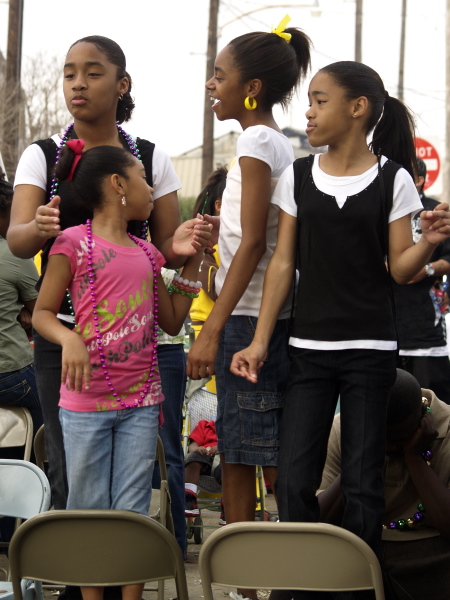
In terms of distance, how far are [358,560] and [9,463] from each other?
1.59m

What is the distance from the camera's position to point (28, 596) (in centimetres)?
298

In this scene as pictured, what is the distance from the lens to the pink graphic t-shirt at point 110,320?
10.5 feet

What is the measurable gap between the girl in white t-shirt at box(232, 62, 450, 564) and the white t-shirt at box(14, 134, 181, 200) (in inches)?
22.9

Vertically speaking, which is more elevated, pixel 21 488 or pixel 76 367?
pixel 76 367

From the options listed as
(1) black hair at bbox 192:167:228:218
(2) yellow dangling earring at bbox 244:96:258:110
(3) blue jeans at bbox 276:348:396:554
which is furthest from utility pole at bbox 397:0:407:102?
(3) blue jeans at bbox 276:348:396:554

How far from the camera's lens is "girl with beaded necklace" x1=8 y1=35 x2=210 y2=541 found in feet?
11.1

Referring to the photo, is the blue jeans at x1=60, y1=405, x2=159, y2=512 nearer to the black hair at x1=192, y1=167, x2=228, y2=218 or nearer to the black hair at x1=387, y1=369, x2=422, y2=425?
the black hair at x1=387, y1=369, x2=422, y2=425

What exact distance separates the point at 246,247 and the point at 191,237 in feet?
0.67

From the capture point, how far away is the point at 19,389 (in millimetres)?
4961

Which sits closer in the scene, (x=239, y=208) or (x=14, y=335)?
(x=239, y=208)

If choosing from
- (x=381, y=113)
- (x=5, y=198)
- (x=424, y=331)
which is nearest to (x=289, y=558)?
(x=381, y=113)

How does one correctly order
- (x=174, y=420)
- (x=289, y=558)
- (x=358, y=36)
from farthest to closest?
1. (x=358, y=36)
2. (x=174, y=420)
3. (x=289, y=558)

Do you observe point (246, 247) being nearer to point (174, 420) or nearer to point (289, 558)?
point (289, 558)

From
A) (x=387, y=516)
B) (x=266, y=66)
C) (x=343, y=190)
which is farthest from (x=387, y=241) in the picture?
(x=387, y=516)
